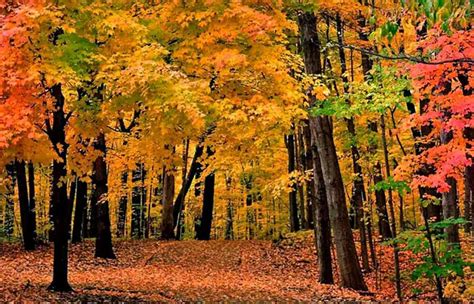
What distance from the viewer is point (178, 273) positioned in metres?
16.2

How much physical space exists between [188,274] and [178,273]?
1.10 feet

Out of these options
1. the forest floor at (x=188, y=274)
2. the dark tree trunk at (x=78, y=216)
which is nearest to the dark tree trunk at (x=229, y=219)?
the forest floor at (x=188, y=274)

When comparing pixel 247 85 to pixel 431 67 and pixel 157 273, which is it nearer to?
pixel 431 67

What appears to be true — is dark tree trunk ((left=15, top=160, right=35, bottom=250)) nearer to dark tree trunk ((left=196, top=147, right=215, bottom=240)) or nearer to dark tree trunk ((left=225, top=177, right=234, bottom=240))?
dark tree trunk ((left=196, top=147, right=215, bottom=240))

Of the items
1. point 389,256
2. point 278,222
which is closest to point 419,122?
point 389,256

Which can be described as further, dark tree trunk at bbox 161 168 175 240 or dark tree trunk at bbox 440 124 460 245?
dark tree trunk at bbox 161 168 175 240

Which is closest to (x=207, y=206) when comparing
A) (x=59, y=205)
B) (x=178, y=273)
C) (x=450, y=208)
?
(x=178, y=273)

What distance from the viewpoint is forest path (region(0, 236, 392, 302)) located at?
1108 centimetres

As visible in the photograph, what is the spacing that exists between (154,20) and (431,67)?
5845 mm

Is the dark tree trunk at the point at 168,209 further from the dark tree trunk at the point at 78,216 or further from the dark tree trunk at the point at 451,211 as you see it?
the dark tree trunk at the point at 451,211

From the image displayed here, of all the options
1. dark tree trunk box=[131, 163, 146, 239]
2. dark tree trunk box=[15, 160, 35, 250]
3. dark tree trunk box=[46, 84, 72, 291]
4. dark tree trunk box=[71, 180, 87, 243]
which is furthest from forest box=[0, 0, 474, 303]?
dark tree trunk box=[131, 163, 146, 239]

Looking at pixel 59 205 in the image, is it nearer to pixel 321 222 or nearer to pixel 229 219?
pixel 321 222

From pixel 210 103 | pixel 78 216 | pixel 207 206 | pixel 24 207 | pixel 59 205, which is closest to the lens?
pixel 210 103

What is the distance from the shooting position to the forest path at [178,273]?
36.3ft
